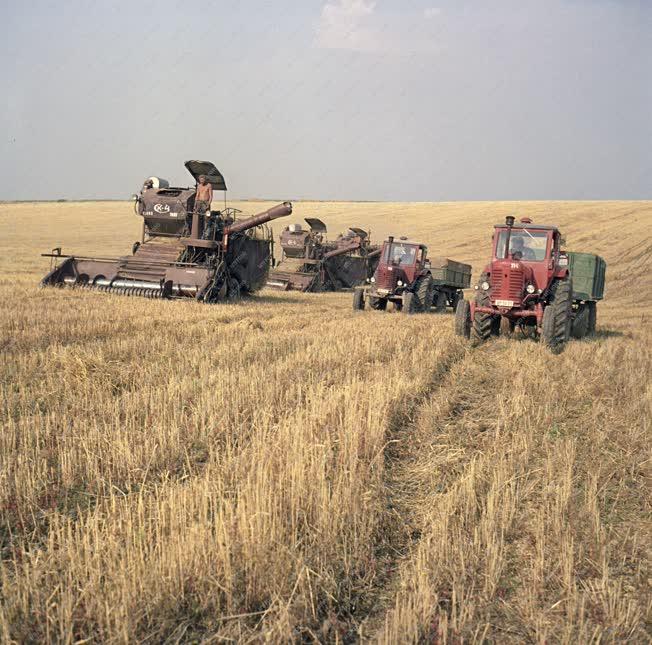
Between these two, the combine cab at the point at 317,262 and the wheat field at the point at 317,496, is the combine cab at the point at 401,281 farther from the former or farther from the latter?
the wheat field at the point at 317,496

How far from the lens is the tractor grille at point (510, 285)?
36.1 feet

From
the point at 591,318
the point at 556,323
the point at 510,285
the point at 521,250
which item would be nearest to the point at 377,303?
the point at 591,318

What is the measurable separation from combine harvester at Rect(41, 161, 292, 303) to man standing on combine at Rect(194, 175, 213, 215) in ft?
0.43

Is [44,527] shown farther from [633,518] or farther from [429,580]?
[633,518]

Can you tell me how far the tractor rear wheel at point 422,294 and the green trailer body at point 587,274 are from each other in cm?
348

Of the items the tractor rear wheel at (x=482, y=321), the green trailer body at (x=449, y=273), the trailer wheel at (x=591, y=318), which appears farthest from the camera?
the green trailer body at (x=449, y=273)

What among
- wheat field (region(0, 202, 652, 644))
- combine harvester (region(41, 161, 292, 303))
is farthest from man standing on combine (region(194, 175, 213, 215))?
wheat field (region(0, 202, 652, 644))

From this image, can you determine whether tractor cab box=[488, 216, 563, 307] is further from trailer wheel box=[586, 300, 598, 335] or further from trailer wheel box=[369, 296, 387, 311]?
trailer wheel box=[369, 296, 387, 311]

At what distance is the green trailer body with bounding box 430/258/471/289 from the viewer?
19.7 m

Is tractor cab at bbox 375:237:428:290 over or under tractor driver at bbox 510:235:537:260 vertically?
under

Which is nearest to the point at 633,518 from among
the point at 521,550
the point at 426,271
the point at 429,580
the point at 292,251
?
the point at 521,550

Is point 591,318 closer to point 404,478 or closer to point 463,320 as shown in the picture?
point 463,320

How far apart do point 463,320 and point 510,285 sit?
0.95m

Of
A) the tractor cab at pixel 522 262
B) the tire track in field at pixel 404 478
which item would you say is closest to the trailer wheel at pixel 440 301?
the tractor cab at pixel 522 262
